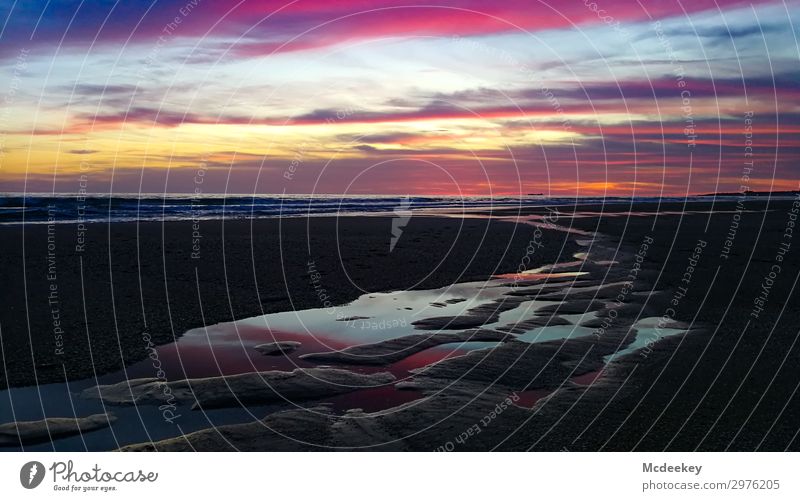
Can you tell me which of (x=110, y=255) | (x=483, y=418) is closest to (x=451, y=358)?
(x=483, y=418)

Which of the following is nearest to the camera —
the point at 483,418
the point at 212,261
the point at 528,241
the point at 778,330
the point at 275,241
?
the point at 483,418

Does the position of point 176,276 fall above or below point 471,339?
above

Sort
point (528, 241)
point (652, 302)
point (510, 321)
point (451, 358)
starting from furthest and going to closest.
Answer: point (528, 241) < point (652, 302) < point (510, 321) < point (451, 358)

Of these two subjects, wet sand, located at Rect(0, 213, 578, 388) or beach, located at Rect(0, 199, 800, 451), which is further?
wet sand, located at Rect(0, 213, 578, 388)

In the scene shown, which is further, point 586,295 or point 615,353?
point 586,295

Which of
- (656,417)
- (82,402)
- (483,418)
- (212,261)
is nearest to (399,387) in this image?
(483,418)

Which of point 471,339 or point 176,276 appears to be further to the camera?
point 176,276

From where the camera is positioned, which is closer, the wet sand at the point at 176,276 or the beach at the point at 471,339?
the beach at the point at 471,339

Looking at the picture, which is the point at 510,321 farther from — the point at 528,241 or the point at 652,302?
the point at 528,241
